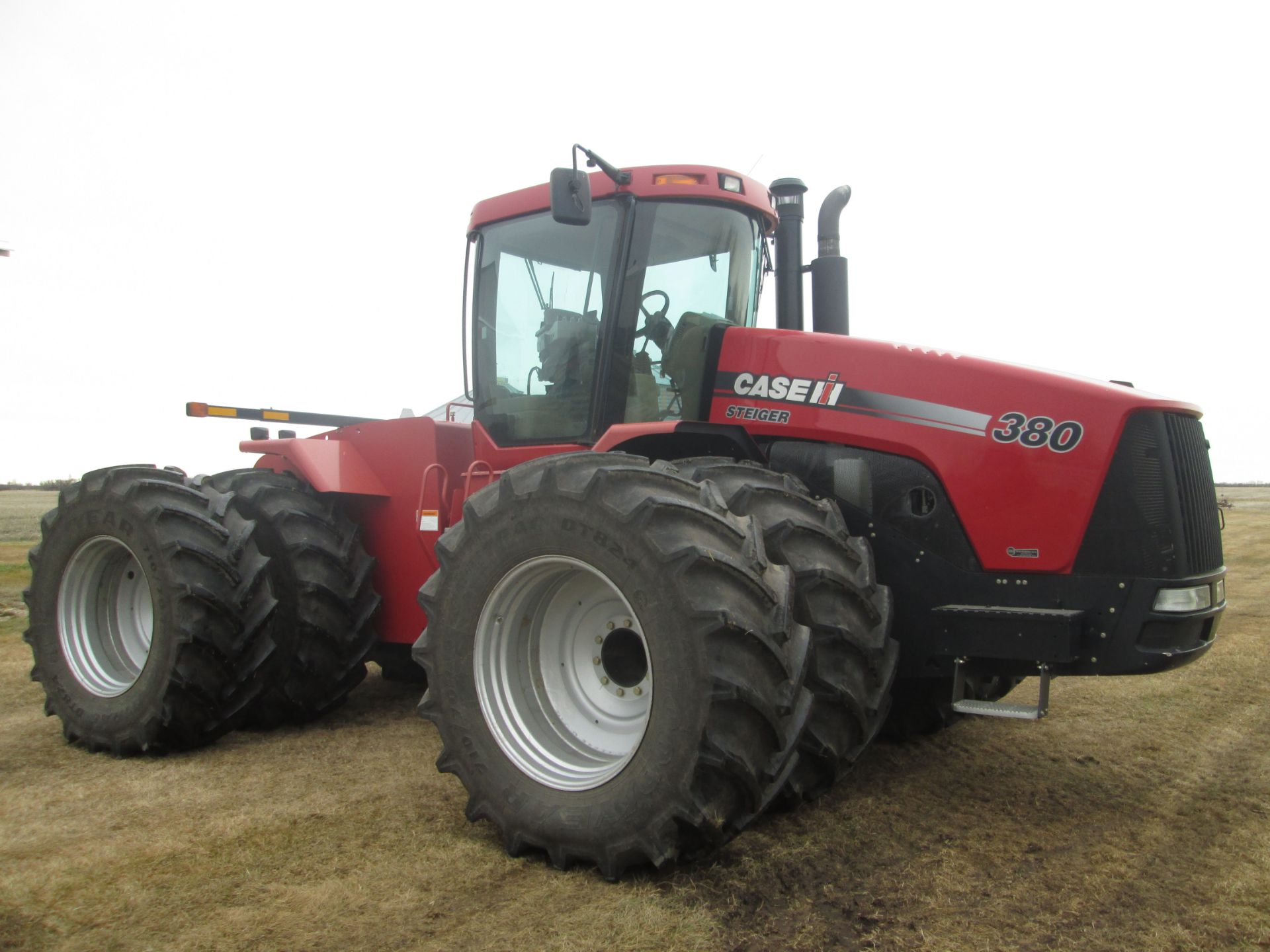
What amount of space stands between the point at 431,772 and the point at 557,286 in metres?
2.46

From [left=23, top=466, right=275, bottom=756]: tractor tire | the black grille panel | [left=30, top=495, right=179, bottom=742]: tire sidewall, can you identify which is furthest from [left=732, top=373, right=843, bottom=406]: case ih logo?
[left=30, top=495, right=179, bottom=742]: tire sidewall

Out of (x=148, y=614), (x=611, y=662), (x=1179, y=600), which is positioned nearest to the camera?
(x=1179, y=600)

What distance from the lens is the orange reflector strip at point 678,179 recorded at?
4.61 m

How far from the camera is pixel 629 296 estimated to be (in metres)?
4.61

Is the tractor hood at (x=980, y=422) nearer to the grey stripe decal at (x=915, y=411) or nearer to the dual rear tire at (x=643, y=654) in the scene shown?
the grey stripe decal at (x=915, y=411)

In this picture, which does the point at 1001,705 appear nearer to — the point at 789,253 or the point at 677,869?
the point at 677,869

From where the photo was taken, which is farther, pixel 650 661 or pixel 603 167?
pixel 603 167

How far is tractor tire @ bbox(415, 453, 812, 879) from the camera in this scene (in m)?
2.99

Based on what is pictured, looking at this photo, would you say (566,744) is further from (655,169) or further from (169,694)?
(655,169)

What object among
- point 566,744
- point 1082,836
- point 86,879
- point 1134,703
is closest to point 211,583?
point 86,879

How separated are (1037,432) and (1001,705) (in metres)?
1.04

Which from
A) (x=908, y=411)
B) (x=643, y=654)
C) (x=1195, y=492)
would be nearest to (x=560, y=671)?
(x=643, y=654)

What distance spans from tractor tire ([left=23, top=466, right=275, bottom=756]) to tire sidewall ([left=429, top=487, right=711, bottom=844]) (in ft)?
5.47

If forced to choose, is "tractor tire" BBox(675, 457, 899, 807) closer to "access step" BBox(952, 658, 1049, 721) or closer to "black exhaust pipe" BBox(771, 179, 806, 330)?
"access step" BBox(952, 658, 1049, 721)
